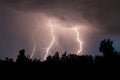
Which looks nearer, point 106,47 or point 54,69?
point 54,69

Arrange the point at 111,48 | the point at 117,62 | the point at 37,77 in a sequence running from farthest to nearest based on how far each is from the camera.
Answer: the point at 111,48
the point at 117,62
the point at 37,77

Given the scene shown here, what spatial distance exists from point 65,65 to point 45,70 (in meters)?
1.76

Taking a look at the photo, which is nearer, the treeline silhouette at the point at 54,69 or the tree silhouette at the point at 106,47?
the treeline silhouette at the point at 54,69

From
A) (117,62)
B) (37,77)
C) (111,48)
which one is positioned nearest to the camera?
(37,77)

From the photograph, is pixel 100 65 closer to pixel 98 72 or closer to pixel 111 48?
pixel 98 72

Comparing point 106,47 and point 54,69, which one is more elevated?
point 106,47

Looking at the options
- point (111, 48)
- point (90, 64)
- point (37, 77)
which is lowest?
point (37, 77)

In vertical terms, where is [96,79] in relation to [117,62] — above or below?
below

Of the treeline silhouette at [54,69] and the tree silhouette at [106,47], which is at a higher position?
the tree silhouette at [106,47]

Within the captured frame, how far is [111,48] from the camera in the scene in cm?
5912

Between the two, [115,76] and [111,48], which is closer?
[115,76]

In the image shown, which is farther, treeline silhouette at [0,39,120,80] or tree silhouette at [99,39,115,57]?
tree silhouette at [99,39,115,57]

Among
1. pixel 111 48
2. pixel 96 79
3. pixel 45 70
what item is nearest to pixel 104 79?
pixel 96 79

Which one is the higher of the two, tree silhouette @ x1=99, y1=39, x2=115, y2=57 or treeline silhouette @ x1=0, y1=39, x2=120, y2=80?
tree silhouette @ x1=99, y1=39, x2=115, y2=57
